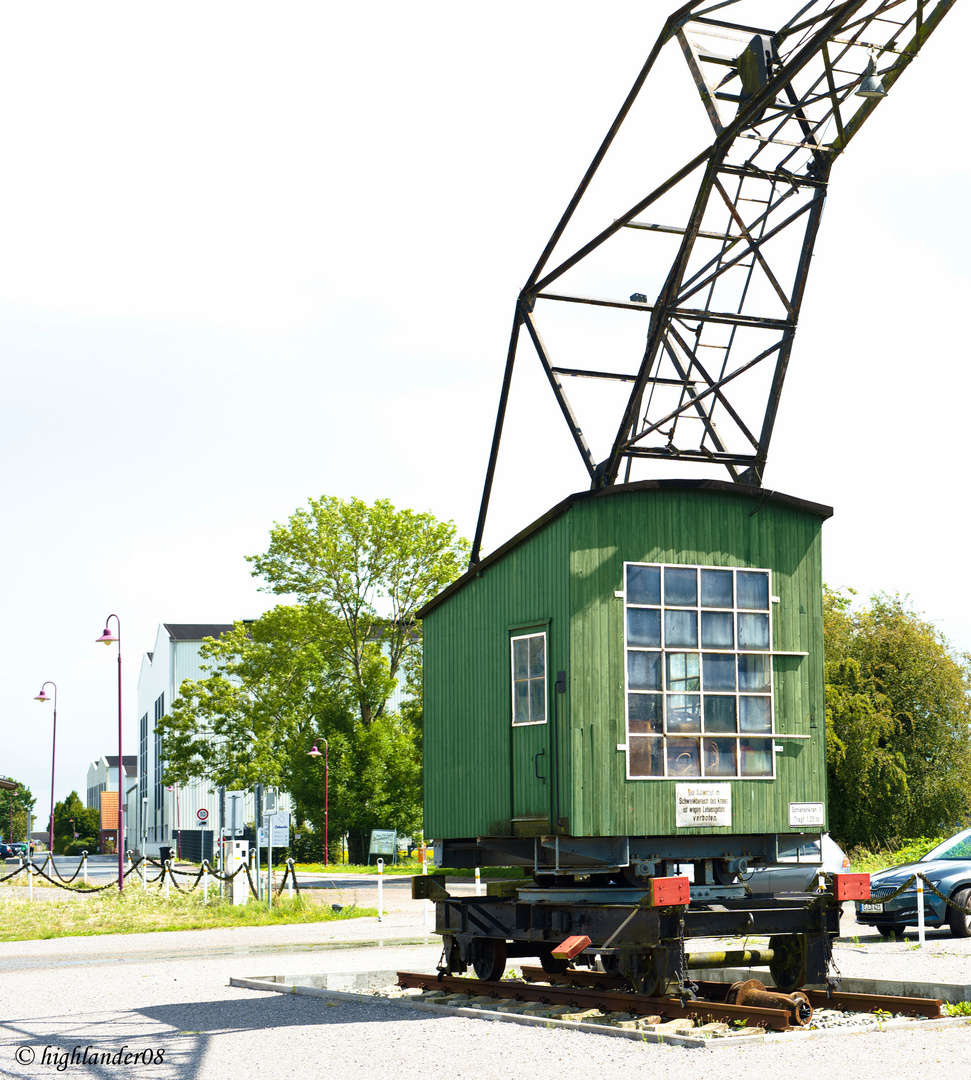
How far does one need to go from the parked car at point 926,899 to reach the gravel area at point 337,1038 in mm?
1491

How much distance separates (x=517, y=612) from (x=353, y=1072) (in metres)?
5.12

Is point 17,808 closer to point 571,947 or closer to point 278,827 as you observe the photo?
point 278,827

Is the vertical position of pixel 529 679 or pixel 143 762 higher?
pixel 529 679

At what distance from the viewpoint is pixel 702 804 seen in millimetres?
11859

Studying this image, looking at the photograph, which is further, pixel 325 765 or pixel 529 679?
pixel 325 765

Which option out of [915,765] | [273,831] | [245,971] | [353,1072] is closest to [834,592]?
[915,765]

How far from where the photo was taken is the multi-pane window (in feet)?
39.1

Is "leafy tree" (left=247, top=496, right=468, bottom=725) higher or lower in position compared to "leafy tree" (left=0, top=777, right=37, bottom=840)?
higher

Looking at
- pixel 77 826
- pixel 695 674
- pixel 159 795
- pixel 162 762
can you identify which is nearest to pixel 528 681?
pixel 695 674

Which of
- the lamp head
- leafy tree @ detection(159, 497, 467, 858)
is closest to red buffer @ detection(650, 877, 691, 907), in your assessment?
the lamp head

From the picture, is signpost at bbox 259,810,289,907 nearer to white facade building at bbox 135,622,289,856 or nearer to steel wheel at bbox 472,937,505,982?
steel wheel at bbox 472,937,505,982

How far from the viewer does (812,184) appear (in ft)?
44.6

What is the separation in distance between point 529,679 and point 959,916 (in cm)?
1020

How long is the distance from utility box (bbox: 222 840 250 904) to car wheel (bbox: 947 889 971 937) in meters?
14.3
